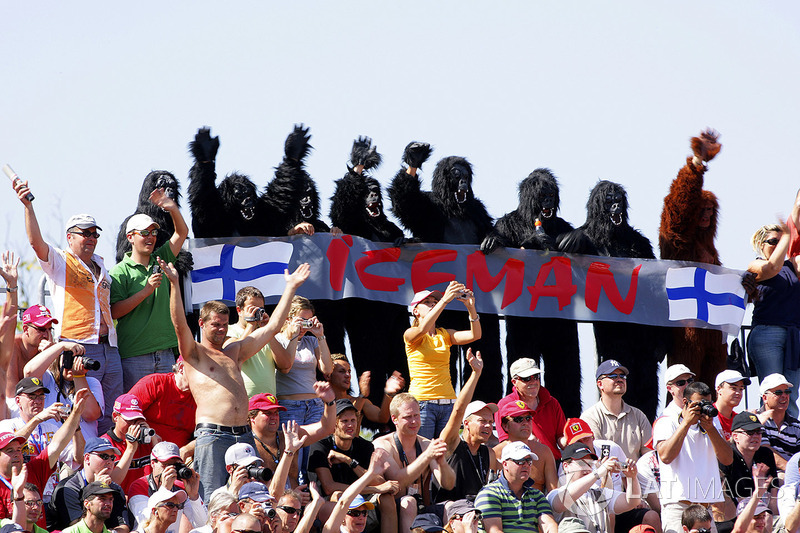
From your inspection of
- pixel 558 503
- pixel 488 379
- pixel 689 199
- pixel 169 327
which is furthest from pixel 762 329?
pixel 169 327

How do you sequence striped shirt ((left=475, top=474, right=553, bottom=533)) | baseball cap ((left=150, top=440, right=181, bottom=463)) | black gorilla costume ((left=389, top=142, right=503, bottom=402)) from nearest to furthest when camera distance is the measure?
1. baseball cap ((left=150, top=440, right=181, bottom=463))
2. striped shirt ((left=475, top=474, right=553, bottom=533))
3. black gorilla costume ((left=389, top=142, right=503, bottom=402))

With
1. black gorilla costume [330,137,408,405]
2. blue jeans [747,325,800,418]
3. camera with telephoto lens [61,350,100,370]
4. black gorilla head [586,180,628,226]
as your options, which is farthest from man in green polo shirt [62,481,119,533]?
blue jeans [747,325,800,418]

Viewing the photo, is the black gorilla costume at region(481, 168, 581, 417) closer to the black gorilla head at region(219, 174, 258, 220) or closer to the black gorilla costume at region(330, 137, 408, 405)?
the black gorilla costume at region(330, 137, 408, 405)

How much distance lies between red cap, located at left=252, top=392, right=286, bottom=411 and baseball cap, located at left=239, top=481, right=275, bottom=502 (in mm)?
1106

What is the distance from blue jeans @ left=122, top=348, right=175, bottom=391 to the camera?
418 inches

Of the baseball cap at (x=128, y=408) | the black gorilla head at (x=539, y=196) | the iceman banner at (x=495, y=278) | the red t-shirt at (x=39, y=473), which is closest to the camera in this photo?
the red t-shirt at (x=39, y=473)

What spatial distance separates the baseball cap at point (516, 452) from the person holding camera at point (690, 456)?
1257 mm

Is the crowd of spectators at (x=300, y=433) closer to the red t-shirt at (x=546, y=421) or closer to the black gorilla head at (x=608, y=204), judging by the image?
the red t-shirt at (x=546, y=421)

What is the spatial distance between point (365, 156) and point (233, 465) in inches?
155

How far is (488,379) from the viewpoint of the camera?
12.0 m

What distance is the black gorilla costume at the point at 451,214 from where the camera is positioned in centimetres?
1212

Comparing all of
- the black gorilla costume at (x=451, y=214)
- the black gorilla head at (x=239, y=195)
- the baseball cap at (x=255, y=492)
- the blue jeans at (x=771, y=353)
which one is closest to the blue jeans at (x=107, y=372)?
the baseball cap at (x=255, y=492)

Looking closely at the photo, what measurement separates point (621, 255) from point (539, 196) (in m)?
1.00

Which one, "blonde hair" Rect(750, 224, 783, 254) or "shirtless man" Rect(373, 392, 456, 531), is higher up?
"blonde hair" Rect(750, 224, 783, 254)
